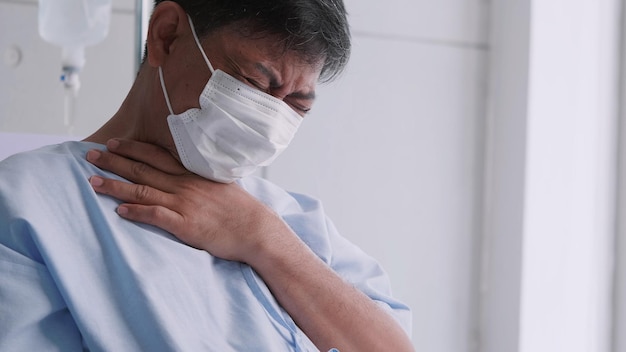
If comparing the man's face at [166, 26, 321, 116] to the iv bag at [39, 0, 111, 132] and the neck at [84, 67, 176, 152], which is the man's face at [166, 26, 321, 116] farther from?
the iv bag at [39, 0, 111, 132]

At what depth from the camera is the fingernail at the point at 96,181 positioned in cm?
113

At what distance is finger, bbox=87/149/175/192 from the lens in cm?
117

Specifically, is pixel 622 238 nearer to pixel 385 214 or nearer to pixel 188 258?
pixel 385 214

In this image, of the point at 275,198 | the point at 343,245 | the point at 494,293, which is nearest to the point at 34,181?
the point at 275,198

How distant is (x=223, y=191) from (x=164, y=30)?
0.90ft

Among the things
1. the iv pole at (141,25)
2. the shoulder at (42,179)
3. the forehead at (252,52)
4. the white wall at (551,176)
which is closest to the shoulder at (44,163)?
the shoulder at (42,179)

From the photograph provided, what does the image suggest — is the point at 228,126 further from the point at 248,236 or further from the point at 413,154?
the point at 413,154

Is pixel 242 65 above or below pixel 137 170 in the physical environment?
above

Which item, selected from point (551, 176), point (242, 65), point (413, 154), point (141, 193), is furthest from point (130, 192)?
point (551, 176)

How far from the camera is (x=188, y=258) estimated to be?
3.73ft

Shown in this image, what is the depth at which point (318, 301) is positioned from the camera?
122cm

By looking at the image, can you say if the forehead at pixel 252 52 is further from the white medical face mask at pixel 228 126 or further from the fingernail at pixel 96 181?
the fingernail at pixel 96 181

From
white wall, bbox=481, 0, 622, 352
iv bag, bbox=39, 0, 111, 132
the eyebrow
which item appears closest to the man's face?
the eyebrow

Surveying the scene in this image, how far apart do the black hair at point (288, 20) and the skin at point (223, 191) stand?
0.02 meters
